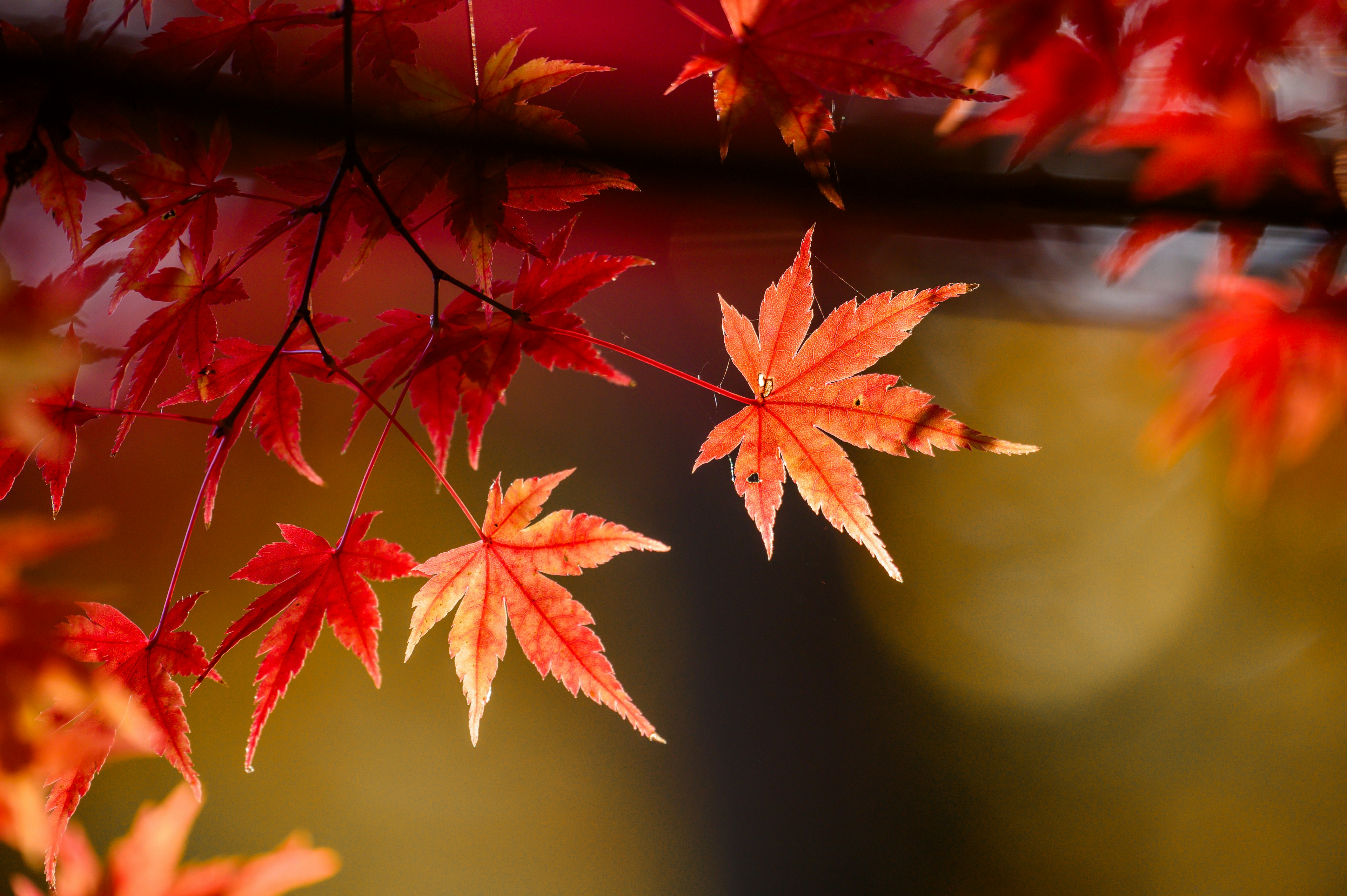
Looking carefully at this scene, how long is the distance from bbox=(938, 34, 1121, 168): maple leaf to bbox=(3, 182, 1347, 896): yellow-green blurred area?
1414 millimetres

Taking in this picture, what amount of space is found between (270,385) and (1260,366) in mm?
1335

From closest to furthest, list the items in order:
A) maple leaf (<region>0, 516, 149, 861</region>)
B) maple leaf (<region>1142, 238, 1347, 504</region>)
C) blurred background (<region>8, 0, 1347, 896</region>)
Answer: maple leaf (<region>0, 516, 149, 861</region>) → maple leaf (<region>1142, 238, 1347, 504</region>) → blurred background (<region>8, 0, 1347, 896</region>)

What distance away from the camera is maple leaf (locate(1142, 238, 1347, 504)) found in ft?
2.86

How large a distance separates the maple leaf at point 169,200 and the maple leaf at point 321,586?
28 centimetres

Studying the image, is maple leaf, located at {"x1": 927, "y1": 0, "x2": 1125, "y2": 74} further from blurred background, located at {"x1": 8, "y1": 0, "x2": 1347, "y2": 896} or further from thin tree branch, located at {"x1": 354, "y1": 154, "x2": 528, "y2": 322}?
blurred background, located at {"x1": 8, "y1": 0, "x2": 1347, "y2": 896}

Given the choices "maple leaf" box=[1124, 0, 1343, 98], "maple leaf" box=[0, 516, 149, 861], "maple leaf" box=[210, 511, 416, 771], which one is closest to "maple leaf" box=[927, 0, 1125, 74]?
"maple leaf" box=[1124, 0, 1343, 98]

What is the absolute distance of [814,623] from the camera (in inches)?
120

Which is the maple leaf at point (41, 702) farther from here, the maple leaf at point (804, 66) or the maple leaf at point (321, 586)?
the maple leaf at point (804, 66)

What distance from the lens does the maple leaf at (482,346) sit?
579 mm

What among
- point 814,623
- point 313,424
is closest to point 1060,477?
point 814,623

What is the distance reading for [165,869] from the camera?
42.5 inches

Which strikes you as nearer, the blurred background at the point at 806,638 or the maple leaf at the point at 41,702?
the maple leaf at the point at 41,702

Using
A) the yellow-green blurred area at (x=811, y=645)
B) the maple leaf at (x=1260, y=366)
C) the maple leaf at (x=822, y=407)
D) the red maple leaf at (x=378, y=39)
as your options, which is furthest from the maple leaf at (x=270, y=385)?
the yellow-green blurred area at (x=811, y=645)

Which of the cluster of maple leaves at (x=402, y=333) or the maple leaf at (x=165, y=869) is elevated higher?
the cluster of maple leaves at (x=402, y=333)
